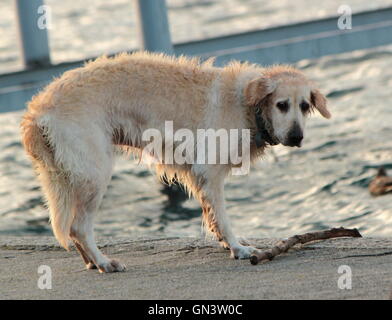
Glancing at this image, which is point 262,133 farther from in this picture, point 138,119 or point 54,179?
point 54,179

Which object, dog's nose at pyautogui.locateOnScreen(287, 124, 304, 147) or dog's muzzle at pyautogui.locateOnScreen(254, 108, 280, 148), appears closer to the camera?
dog's nose at pyautogui.locateOnScreen(287, 124, 304, 147)

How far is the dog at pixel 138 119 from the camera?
6.80 metres

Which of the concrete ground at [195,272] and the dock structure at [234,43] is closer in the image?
the concrete ground at [195,272]

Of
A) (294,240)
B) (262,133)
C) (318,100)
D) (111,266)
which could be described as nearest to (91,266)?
(111,266)

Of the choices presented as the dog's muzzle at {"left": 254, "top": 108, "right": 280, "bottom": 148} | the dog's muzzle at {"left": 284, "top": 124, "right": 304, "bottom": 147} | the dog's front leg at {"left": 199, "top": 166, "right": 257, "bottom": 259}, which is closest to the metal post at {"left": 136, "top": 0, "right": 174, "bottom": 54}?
the dog's muzzle at {"left": 254, "top": 108, "right": 280, "bottom": 148}

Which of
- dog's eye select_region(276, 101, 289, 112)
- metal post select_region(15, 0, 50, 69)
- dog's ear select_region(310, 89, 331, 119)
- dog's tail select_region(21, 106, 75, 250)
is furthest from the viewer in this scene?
metal post select_region(15, 0, 50, 69)

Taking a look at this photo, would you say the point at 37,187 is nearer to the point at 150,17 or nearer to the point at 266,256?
the point at 150,17

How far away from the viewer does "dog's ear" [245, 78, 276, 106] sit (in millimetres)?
7156

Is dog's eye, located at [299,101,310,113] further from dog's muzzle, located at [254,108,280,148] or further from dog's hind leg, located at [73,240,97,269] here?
dog's hind leg, located at [73,240,97,269]

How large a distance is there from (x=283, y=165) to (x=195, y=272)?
25.8ft

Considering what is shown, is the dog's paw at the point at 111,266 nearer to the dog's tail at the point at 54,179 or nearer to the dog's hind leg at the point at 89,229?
the dog's hind leg at the point at 89,229

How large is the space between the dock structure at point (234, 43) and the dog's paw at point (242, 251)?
16.0 feet

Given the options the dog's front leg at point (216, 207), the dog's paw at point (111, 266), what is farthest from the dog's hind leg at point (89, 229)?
the dog's front leg at point (216, 207)
